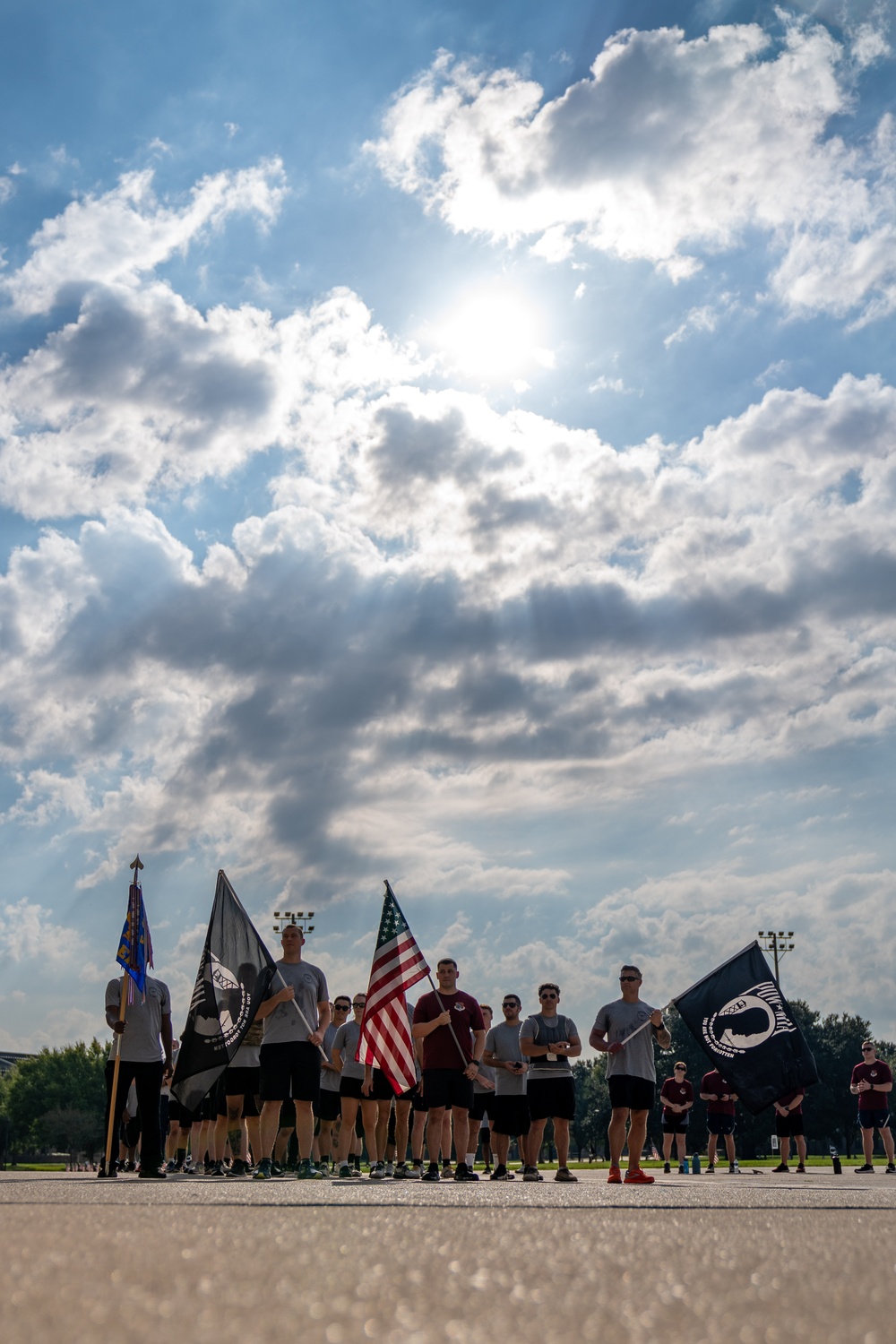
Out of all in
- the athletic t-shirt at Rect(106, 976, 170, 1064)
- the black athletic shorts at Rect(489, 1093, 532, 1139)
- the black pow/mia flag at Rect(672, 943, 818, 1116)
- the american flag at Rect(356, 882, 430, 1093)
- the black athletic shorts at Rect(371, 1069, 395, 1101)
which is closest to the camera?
the athletic t-shirt at Rect(106, 976, 170, 1064)

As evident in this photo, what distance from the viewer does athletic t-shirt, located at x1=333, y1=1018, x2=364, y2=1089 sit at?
14.3 metres

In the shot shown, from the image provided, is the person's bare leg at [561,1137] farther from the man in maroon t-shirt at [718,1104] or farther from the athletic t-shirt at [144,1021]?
the man in maroon t-shirt at [718,1104]

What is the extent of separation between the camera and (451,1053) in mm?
11906

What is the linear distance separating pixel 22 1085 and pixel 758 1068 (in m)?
91.9

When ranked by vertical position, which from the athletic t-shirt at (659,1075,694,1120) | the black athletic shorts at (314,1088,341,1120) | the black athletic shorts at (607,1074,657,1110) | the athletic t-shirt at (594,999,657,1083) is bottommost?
the black athletic shorts at (314,1088,341,1120)

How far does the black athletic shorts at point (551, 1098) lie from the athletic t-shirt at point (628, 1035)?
6.40 ft

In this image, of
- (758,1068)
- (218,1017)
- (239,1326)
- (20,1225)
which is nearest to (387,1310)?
(239,1326)

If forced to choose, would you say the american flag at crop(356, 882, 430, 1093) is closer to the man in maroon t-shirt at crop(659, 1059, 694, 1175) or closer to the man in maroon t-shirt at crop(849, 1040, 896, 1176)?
the man in maroon t-shirt at crop(849, 1040, 896, 1176)

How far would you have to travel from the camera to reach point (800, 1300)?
315 cm

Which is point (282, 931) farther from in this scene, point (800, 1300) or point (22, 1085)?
point (22, 1085)

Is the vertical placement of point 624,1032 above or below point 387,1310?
above

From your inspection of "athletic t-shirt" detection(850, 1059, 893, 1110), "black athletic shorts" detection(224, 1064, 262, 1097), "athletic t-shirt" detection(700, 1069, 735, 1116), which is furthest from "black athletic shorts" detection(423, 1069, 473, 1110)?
"athletic t-shirt" detection(700, 1069, 735, 1116)

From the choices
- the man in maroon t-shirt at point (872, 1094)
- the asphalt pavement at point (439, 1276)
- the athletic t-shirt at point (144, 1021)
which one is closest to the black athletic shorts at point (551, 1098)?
the athletic t-shirt at point (144, 1021)

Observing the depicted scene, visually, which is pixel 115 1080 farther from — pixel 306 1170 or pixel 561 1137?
pixel 561 1137
